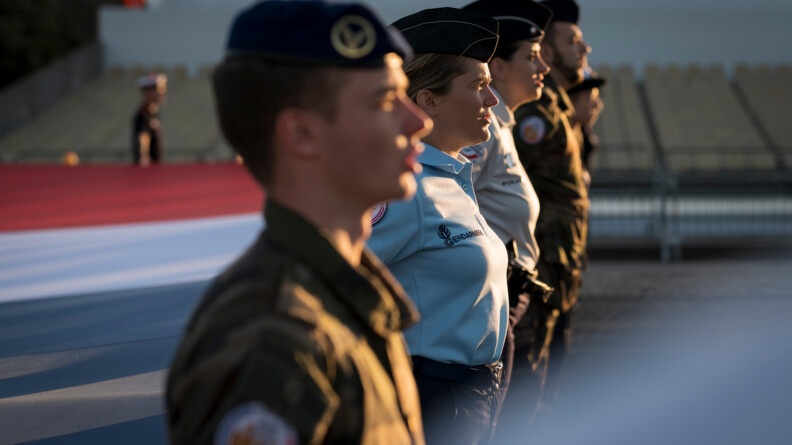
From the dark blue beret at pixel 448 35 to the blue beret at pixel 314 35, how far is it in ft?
5.12

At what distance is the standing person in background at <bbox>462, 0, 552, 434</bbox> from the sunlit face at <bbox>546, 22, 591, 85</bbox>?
1005 millimetres

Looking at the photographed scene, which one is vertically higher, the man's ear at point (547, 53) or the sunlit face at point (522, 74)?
the sunlit face at point (522, 74)

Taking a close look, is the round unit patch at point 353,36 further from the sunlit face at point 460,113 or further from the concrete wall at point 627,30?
the concrete wall at point 627,30

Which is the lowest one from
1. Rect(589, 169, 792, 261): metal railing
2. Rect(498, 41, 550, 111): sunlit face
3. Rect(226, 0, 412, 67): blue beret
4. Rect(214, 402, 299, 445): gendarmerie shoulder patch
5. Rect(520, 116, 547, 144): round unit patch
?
Rect(589, 169, 792, 261): metal railing

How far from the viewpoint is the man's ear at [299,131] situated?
4.86 feet

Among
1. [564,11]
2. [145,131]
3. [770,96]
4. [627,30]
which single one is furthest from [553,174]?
[627,30]

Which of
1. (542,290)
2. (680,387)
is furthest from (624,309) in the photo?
(542,290)

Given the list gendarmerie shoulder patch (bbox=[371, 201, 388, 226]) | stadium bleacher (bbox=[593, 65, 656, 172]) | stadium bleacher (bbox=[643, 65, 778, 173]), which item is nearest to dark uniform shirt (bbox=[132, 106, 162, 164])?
stadium bleacher (bbox=[593, 65, 656, 172])

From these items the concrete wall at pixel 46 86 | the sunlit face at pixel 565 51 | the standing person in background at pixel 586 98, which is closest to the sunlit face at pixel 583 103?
the standing person in background at pixel 586 98

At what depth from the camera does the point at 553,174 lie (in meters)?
4.79

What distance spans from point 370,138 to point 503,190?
239 centimetres

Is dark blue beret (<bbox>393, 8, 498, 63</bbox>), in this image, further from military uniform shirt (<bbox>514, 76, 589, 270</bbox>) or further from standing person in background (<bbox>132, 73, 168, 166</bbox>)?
standing person in background (<bbox>132, 73, 168, 166</bbox>)

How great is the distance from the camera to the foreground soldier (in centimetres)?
132

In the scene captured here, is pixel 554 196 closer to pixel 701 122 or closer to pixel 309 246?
pixel 309 246
